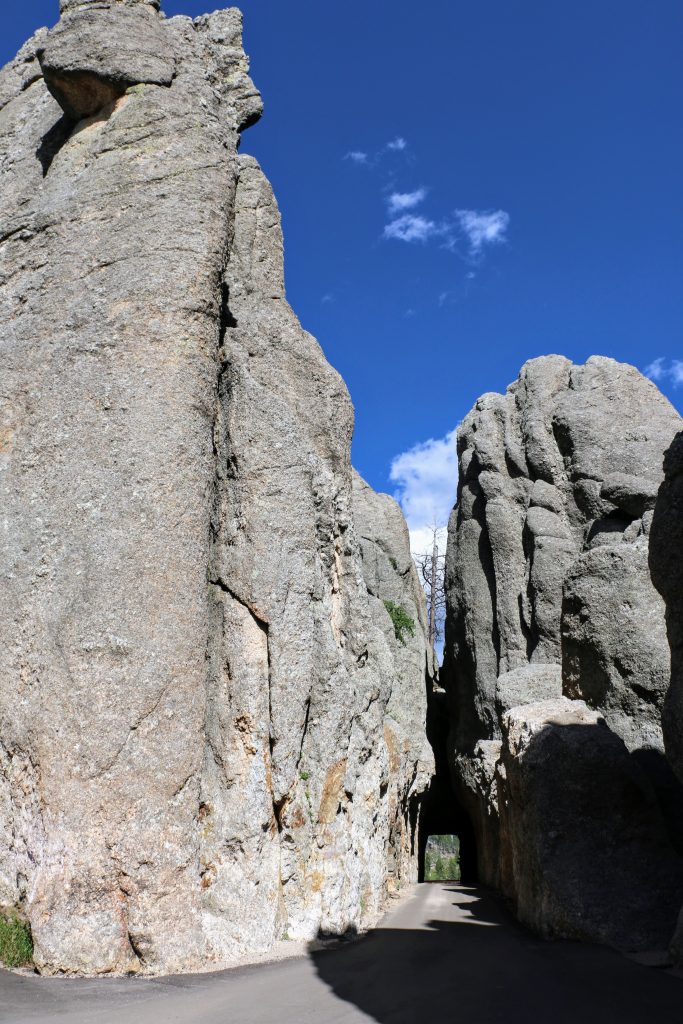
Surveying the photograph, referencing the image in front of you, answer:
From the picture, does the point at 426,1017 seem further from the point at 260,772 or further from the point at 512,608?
the point at 512,608

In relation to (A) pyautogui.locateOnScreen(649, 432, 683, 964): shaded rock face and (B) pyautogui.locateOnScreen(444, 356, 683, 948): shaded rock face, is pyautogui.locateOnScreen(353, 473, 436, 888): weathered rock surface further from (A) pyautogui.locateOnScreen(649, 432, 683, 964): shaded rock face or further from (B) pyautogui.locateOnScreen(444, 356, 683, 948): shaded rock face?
(A) pyautogui.locateOnScreen(649, 432, 683, 964): shaded rock face

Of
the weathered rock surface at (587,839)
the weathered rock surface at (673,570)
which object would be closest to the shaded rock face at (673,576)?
the weathered rock surface at (673,570)

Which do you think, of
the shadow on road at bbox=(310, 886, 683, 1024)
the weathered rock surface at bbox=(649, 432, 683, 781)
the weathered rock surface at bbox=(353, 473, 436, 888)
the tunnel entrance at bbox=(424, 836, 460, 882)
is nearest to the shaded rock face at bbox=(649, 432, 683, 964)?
the weathered rock surface at bbox=(649, 432, 683, 781)

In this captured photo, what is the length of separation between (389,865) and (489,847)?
210cm

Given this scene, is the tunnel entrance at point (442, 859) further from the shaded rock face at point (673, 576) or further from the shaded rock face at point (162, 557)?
the shaded rock face at point (673, 576)

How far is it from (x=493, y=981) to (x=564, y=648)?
7215mm

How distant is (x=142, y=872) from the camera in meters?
6.52

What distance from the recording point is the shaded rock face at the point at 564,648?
28.3 ft

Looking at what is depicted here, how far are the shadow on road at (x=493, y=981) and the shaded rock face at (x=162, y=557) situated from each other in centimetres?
99

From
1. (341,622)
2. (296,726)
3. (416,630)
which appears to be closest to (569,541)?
(416,630)

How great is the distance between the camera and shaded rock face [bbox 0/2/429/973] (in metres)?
6.66

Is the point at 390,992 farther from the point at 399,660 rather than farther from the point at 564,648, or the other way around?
the point at 399,660

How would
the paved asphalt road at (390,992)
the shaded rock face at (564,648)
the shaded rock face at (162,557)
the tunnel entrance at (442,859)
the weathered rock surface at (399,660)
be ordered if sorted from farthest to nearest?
the tunnel entrance at (442,859) < the weathered rock surface at (399,660) < the shaded rock face at (564,648) < the shaded rock face at (162,557) < the paved asphalt road at (390,992)

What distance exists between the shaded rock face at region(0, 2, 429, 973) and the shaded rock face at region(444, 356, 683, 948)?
6.53 ft
